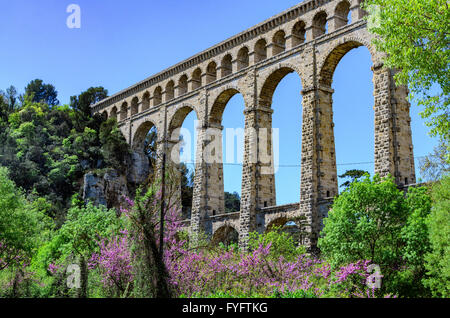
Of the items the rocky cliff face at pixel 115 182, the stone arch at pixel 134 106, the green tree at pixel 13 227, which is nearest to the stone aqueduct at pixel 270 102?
the stone arch at pixel 134 106

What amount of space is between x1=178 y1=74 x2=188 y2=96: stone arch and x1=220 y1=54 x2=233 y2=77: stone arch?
532cm

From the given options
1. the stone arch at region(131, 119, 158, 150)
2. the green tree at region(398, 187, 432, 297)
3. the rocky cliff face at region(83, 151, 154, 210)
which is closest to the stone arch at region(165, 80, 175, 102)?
the stone arch at region(131, 119, 158, 150)

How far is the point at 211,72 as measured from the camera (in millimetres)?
45031

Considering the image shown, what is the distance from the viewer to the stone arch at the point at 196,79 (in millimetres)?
46438

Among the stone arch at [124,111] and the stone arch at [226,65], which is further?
the stone arch at [124,111]

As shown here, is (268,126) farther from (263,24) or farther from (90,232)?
(90,232)

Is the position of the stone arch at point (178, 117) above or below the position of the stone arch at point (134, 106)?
below

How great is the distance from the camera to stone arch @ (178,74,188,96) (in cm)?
4794

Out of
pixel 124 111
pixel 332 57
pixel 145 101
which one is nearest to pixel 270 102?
pixel 332 57

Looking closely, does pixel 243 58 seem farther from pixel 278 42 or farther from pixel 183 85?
pixel 183 85

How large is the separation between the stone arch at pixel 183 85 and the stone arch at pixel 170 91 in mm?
1161

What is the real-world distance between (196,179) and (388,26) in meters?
24.0

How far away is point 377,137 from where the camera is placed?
→ 97.5 feet

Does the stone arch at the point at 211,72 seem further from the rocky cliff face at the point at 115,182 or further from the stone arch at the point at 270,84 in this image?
the rocky cliff face at the point at 115,182
